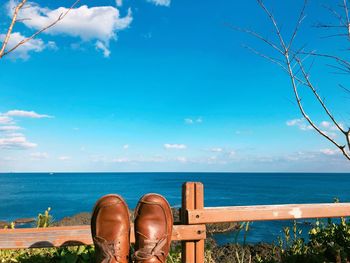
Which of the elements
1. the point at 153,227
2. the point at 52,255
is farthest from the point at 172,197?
the point at 153,227

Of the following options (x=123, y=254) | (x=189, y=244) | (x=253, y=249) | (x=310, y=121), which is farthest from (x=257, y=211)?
(x=253, y=249)

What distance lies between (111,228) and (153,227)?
1.09 feet

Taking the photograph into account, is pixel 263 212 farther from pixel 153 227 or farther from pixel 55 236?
pixel 55 236

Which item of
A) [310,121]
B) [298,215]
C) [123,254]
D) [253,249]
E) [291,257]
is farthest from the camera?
[253,249]

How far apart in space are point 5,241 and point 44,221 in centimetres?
187

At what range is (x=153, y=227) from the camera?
2697mm

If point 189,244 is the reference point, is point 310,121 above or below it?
above

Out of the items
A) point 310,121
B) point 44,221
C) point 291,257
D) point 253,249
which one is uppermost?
point 310,121

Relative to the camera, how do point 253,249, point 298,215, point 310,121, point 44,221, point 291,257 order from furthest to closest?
point 253,249
point 44,221
point 291,257
point 298,215
point 310,121

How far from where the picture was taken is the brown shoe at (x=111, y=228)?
2535mm

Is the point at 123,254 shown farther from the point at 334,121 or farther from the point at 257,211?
the point at 334,121

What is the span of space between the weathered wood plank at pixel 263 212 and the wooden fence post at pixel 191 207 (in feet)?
0.18

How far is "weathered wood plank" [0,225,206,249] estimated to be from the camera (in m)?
2.71

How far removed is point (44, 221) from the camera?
450cm
